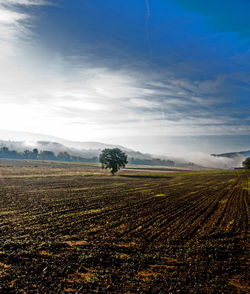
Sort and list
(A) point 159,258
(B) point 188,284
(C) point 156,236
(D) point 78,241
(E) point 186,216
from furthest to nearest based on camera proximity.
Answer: (E) point 186,216, (C) point 156,236, (D) point 78,241, (A) point 159,258, (B) point 188,284

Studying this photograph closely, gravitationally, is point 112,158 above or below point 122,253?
above

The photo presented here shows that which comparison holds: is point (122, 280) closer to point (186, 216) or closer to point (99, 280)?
point (99, 280)

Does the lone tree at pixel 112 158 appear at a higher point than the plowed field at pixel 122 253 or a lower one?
higher

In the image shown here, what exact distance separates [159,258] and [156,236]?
12.4ft

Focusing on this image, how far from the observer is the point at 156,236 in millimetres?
16969

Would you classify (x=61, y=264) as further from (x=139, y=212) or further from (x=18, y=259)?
(x=139, y=212)

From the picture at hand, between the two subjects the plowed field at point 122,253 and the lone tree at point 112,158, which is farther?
the lone tree at point 112,158

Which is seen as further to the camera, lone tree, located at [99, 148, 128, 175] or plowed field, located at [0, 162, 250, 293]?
lone tree, located at [99, 148, 128, 175]

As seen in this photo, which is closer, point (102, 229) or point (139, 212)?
point (102, 229)

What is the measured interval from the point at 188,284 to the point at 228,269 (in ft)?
11.6

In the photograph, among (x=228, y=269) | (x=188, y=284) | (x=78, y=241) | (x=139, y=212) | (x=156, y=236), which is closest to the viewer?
(x=188, y=284)

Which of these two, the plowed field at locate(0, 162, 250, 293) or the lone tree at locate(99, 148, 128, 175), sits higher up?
the lone tree at locate(99, 148, 128, 175)

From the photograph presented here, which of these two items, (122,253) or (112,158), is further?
(112,158)

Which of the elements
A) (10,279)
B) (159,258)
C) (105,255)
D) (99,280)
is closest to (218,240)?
(159,258)
